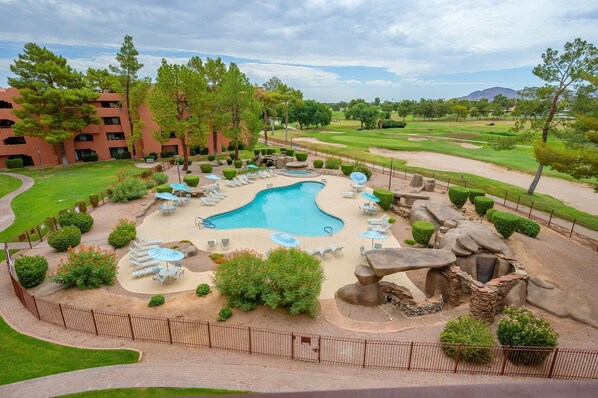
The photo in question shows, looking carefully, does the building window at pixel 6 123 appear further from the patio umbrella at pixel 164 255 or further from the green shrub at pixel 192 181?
the patio umbrella at pixel 164 255

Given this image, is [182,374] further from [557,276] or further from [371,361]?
[557,276]

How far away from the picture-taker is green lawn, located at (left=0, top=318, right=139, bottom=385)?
10312 millimetres

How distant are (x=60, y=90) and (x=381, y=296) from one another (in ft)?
151

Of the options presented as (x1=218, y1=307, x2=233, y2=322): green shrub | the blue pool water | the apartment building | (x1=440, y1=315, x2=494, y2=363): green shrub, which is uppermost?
the apartment building

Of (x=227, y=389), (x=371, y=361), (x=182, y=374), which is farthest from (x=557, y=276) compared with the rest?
(x=182, y=374)

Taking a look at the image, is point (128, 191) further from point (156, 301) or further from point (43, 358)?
point (43, 358)

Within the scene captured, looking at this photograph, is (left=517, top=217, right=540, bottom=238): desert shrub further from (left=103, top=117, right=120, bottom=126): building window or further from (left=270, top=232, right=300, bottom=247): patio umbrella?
(left=103, top=117, right=120, bottom=126): building window

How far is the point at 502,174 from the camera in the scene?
4012cm

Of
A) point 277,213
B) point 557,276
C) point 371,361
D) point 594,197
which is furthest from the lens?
point 594,197

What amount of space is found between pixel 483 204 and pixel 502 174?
2047 centimetres

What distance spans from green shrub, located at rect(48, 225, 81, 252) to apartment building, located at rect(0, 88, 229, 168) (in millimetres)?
28444

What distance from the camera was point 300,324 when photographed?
1280 cm

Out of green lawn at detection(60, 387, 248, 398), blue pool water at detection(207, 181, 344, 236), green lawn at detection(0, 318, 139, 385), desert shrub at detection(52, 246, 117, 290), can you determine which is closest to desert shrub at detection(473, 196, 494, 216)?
→ blue pool water at detection(207, 181, 344, 236)

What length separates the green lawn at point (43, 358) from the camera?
1031cm
